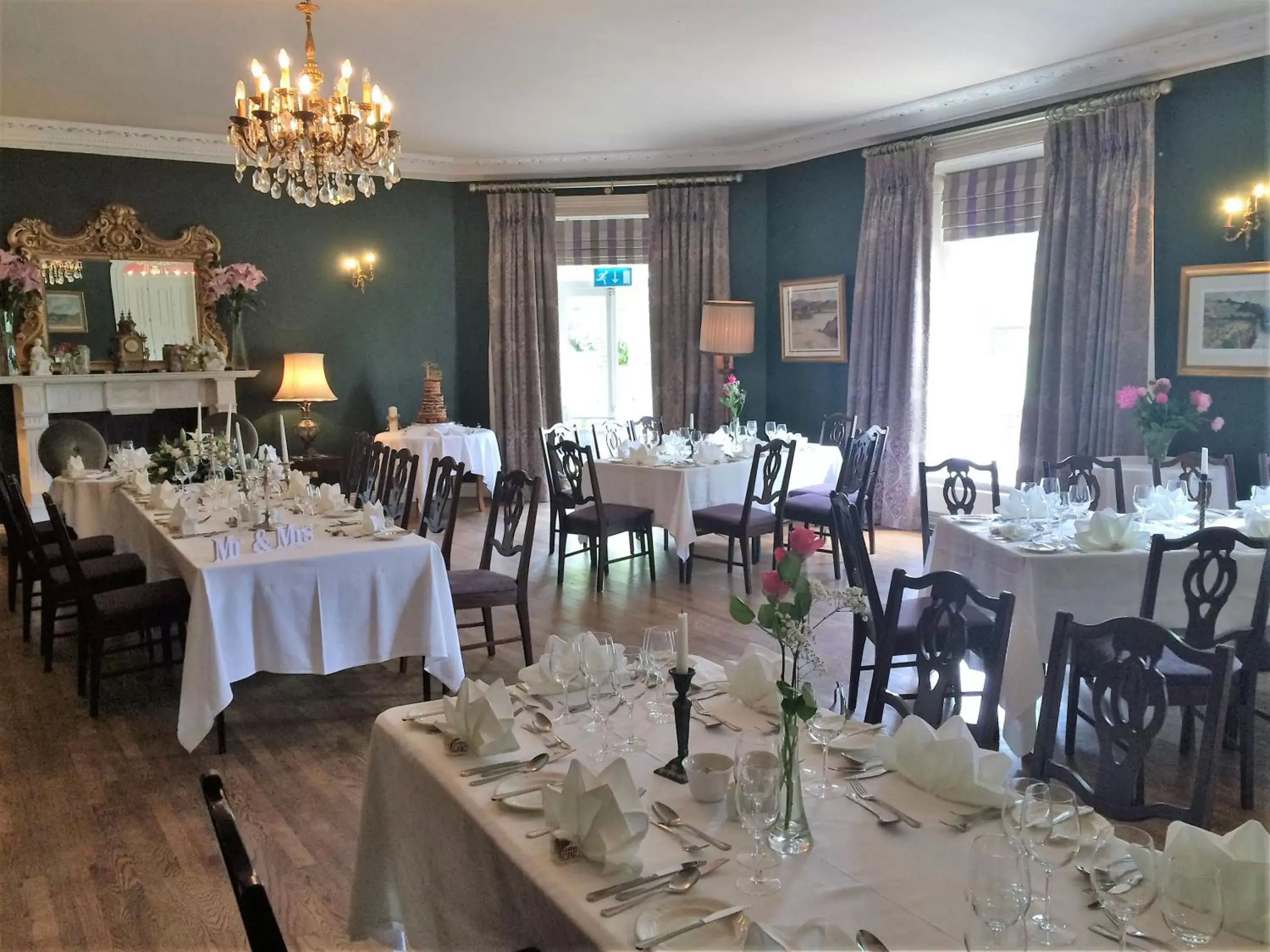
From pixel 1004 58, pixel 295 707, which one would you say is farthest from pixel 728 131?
pixel 295 707

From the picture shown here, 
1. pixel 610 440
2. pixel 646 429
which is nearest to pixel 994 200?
pixel 646 429

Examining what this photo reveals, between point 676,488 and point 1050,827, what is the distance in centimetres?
489

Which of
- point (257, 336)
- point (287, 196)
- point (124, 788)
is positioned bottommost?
point (124, 788)

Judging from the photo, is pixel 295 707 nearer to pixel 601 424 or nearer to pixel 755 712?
pixel 755 712

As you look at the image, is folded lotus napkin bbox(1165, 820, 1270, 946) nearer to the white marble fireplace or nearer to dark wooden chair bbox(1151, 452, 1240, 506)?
dark wooden chair bbox(1151, 452, 1240, 506)

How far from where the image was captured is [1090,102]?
649cm

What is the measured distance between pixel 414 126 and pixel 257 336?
2.46 m

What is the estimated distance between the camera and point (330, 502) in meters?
4.77

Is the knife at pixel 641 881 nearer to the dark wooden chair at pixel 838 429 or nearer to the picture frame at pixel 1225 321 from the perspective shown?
the picture frame at pixel 1225 321

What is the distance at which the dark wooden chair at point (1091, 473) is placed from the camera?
16.6 ft

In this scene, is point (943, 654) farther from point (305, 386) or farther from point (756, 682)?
point (305, 386)

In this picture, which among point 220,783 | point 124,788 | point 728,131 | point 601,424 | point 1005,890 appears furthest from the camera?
point 601,424

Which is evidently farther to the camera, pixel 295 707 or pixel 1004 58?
pixel 1004 58

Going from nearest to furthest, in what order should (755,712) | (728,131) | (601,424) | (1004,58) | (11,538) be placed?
(755,712) → (11,538) → (1004,58) → (728,131) → (601,424)
